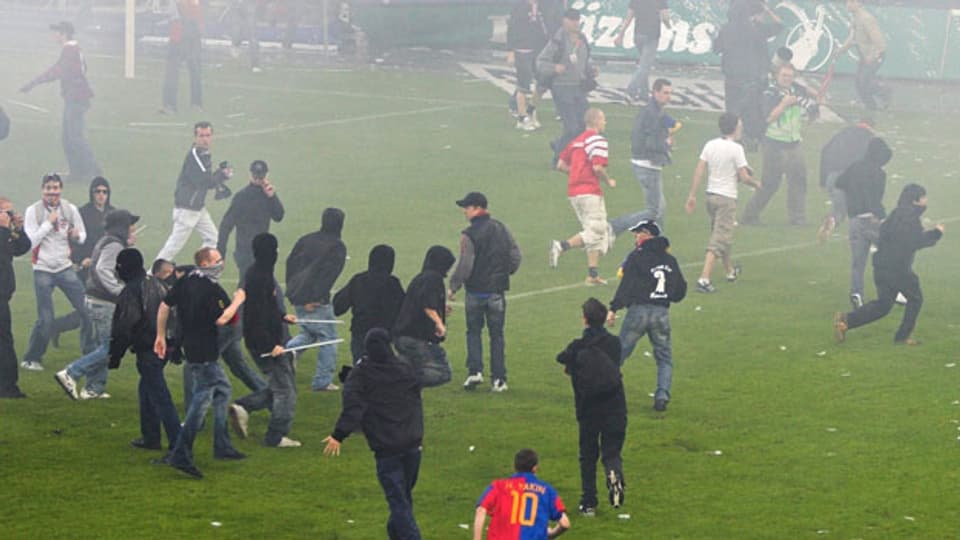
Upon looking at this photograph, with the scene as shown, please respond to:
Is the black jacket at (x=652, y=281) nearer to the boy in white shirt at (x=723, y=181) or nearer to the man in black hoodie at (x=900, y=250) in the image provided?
the man in black hoodie at (x=900, y=250)

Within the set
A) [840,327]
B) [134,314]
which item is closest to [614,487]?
[134,314]

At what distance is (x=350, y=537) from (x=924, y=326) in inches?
392

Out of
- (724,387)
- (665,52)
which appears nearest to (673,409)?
(724,387)

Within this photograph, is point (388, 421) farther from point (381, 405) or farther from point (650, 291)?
point (650, 291)

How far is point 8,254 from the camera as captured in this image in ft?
61.4

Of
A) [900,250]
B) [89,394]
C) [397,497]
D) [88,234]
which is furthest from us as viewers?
[900,250]

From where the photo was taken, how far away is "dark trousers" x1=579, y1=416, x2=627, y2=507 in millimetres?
15781

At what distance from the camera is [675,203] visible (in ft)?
100

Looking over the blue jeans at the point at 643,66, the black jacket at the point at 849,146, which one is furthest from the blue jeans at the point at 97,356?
the blue jeans at the point at 643,66

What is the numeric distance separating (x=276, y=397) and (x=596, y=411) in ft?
10.7

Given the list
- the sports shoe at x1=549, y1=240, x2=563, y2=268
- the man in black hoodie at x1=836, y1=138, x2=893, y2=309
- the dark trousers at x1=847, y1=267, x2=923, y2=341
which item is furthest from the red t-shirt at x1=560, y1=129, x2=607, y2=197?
the dark trousers at x1=847, y1=267, x2=923, y2=341

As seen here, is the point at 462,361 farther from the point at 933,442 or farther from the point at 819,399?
the point at 933,442

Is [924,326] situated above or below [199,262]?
below

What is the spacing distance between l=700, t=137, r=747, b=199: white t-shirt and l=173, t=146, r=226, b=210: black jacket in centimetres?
611
